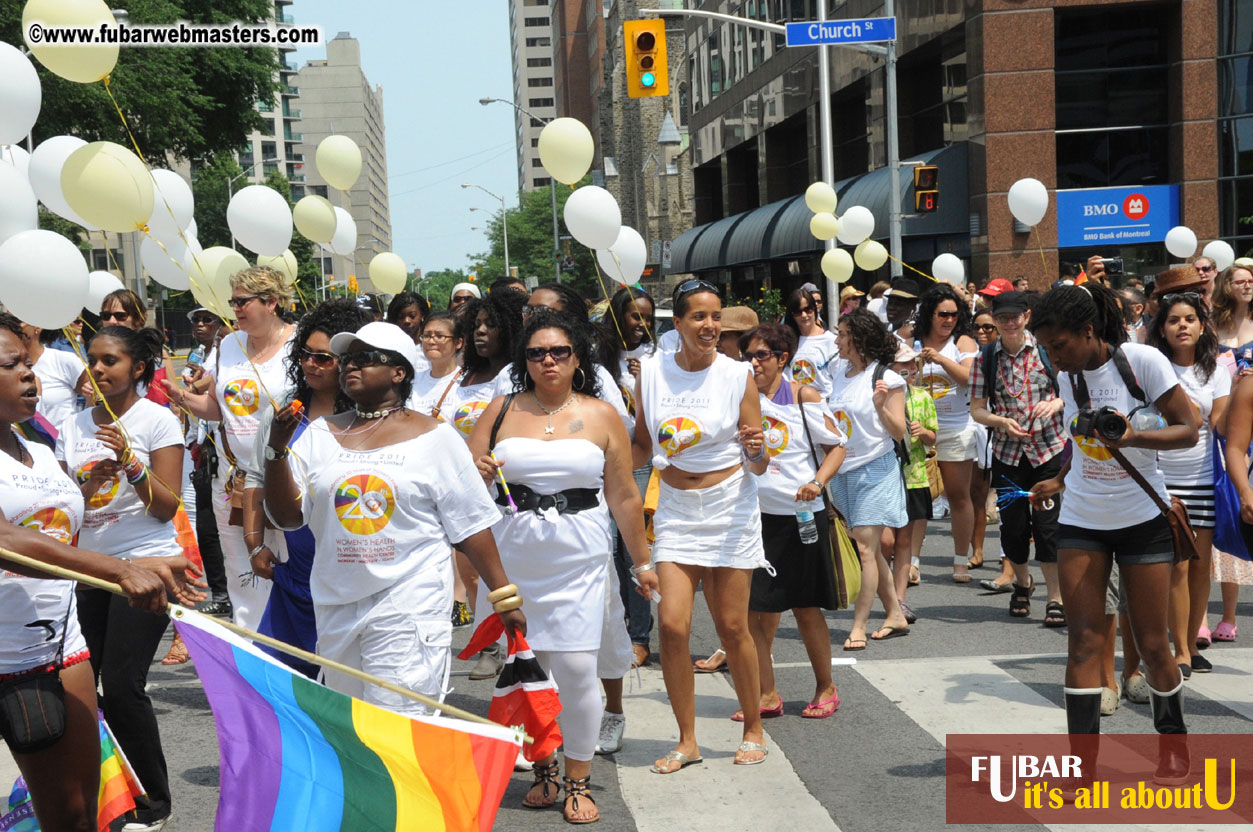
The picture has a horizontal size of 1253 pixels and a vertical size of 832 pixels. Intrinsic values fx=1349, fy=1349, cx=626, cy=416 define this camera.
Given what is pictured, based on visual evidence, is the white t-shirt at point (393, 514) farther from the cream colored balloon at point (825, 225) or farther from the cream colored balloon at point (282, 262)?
the cream colored balloon at point (825, 225)

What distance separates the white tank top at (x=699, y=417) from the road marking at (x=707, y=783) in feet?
4.41

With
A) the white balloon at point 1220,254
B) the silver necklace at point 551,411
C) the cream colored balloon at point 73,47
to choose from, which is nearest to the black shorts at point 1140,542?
the silver necklace at point 551,411

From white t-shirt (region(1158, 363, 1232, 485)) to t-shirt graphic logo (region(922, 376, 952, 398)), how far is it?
2930 mm

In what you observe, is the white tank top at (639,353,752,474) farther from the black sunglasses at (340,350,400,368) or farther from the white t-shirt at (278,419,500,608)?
the black sunglasses at (340,350,400,368)

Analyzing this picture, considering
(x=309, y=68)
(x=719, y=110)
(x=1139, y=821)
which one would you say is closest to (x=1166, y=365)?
(x=1139, y=821)

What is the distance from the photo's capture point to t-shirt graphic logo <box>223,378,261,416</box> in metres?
7.00

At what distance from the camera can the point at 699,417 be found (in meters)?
6.04

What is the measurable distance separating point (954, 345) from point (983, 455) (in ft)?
2.89

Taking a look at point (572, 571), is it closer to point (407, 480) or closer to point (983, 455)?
point (407, 480)

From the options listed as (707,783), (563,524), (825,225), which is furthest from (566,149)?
(825,225)

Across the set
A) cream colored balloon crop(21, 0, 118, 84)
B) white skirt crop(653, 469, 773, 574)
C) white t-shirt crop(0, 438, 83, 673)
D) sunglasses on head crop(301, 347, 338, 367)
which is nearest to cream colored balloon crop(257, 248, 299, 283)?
cream colored balloon crop(21, 0, 118, 84)

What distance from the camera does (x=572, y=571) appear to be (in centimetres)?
551

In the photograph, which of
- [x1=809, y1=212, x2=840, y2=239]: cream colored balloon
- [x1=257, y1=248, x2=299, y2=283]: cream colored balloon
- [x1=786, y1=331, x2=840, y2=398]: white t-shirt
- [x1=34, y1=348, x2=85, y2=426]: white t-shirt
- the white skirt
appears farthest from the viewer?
[x1=809, y1=212, x2=840, y2=239]: cream colored balloon

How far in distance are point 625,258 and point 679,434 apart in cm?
466
